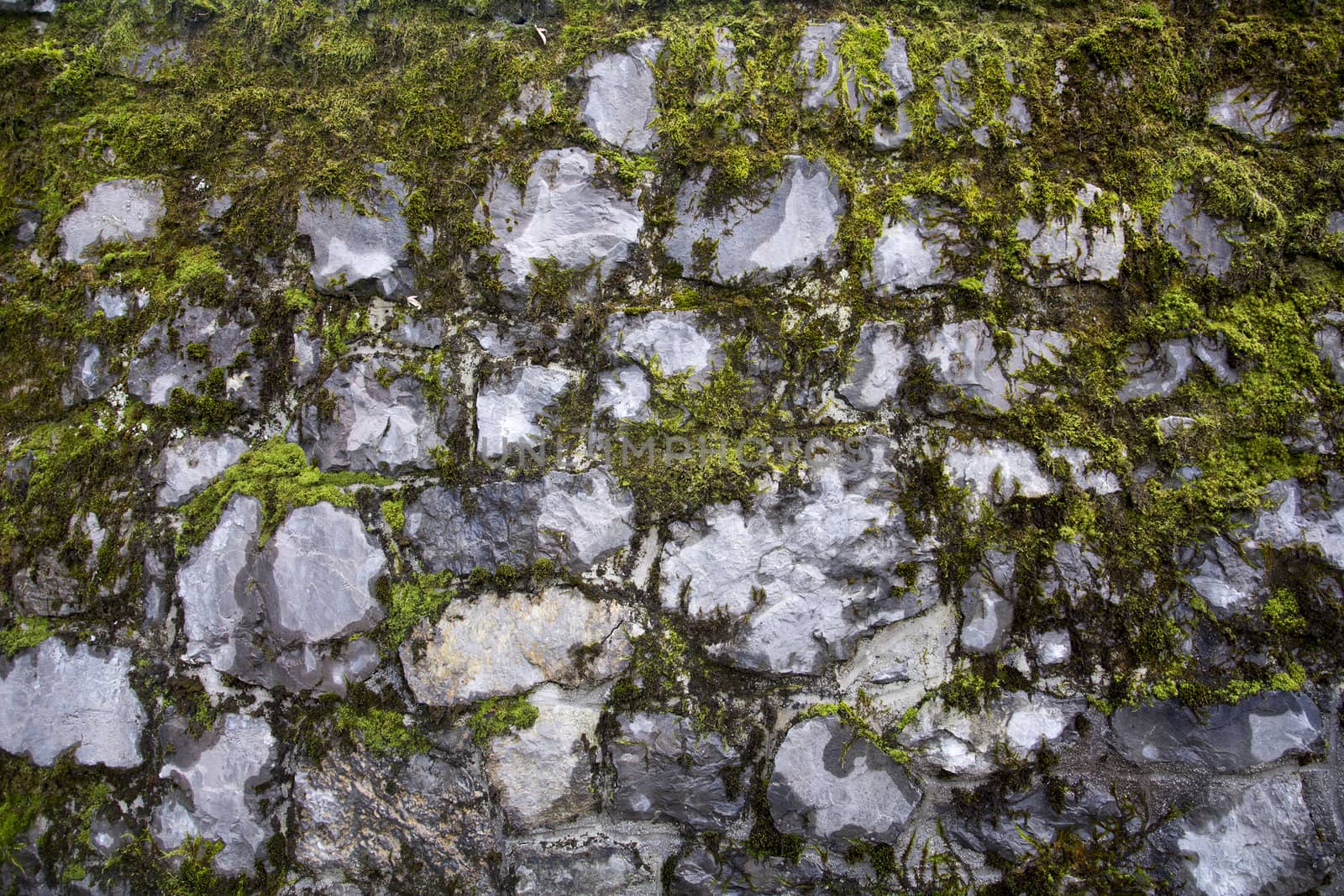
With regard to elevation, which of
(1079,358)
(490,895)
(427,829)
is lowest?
(490,895)

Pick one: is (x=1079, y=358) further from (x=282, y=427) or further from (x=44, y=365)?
(x=44, y=365)

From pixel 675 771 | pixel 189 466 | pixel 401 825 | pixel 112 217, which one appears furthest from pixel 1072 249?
pixel 112 217

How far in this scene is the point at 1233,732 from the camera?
1.88m

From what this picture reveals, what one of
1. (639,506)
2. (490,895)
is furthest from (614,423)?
(490,895)

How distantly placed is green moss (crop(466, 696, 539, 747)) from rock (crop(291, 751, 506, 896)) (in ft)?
0.29

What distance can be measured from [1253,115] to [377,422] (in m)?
2.80

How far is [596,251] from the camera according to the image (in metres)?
2.05

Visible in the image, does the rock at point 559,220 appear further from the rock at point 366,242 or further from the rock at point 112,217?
the rock at point 112,217

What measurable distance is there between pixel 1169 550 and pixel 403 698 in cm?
223

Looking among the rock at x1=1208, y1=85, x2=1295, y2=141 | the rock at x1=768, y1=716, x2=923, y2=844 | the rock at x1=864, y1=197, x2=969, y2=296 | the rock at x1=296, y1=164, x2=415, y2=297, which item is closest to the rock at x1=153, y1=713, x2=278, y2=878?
the rock at x1=296, y1=164, x2=415, y2=297

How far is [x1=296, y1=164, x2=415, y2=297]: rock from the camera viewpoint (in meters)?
2.05

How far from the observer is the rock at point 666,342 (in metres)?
2.01

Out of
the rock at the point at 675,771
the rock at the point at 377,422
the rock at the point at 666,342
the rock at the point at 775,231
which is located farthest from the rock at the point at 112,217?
the rock at the point at 675,771

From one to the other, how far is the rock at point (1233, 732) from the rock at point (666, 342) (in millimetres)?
1583
